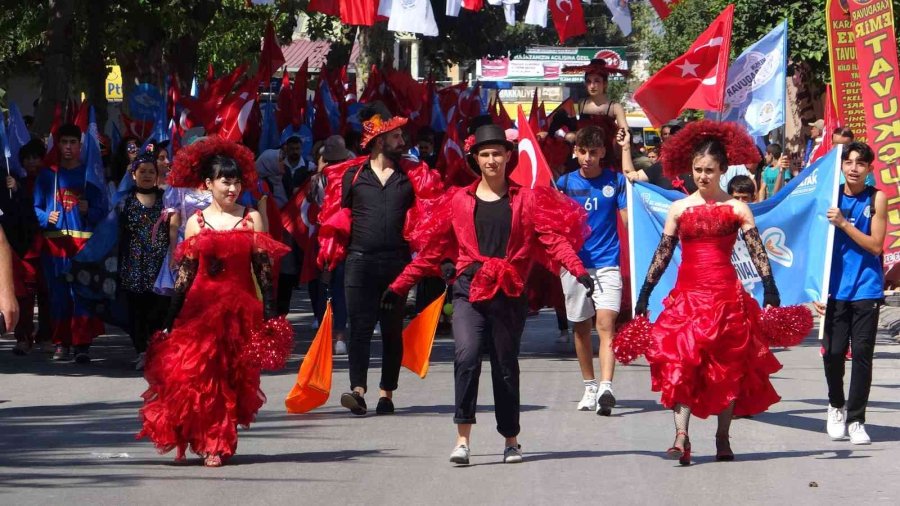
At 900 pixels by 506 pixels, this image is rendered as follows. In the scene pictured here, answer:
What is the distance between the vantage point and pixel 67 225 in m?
14.1

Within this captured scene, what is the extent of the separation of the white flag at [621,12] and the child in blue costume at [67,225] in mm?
6757

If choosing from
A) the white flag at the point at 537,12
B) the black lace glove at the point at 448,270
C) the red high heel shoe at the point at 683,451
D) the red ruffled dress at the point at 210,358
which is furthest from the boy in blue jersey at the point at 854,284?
the white flag at the point at 537,12

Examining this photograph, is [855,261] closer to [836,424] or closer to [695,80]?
[836,424]

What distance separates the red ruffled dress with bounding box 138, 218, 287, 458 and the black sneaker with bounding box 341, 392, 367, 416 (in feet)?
5.67

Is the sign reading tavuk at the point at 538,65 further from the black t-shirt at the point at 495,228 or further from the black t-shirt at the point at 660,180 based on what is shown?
the black t-shirt at the point at 495,228

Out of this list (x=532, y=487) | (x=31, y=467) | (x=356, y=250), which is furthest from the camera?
(x=356, y=250)

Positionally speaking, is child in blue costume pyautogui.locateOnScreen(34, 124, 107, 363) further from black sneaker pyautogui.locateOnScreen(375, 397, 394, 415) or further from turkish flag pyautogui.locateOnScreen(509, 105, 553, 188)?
turkish flag pyautogui.locateOnScreen(509, 105, 553, 188)

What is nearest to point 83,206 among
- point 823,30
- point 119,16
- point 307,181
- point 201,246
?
point 307,181

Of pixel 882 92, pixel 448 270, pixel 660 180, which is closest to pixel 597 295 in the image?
pixel 448 270

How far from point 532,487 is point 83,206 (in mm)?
7223

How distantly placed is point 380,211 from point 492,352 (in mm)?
2331

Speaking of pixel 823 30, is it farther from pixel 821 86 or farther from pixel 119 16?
pixel 119 16

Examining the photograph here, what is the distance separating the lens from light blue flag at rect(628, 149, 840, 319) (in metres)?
10.5

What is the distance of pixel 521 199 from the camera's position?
28.8 feet
